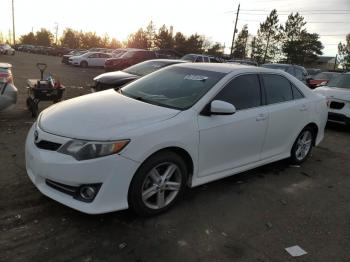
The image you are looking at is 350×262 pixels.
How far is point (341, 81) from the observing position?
10.2 m

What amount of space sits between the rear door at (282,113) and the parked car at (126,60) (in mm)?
15205

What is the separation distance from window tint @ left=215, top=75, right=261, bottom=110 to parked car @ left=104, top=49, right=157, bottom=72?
15629mm

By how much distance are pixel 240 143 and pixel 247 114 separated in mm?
385

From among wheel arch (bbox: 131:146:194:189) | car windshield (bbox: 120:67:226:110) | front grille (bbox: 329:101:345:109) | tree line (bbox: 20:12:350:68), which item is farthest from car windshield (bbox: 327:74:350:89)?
tree line (bbox: 20:12:350:68)

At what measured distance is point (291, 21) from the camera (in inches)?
2173

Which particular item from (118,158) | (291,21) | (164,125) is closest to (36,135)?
(118,158)

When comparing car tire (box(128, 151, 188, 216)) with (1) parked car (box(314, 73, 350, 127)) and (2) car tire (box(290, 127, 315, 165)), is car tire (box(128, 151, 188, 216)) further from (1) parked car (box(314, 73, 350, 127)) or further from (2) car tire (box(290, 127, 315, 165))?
(1) parked car (box(314, 73, 350, 127))

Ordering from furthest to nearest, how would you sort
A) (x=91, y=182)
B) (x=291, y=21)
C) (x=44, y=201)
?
(x=291, y=21), (x=44, y=201), (x=91, y=182)

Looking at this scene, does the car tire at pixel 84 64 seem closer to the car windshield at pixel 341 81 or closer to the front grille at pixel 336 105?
the car windshield at pixel 341 81

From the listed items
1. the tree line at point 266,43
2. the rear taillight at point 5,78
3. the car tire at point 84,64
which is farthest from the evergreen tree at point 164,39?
the rear taillight at point 5,78

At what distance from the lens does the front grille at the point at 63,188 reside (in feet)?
11.6

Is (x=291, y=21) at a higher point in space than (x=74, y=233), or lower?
higher

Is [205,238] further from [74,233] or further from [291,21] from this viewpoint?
[291,21]

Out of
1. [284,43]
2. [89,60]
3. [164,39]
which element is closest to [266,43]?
[284,43]
